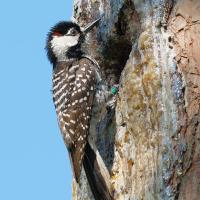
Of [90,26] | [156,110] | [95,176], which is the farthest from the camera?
[90,26]

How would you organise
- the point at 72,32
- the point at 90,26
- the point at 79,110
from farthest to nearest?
the point at 72,32 < the point at 90,26 < the point at 79,110

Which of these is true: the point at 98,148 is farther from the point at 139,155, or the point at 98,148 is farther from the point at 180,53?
the point at 180,53

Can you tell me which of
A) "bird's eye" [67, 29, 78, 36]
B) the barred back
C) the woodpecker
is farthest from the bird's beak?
the barred back

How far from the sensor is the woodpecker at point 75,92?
3.86 meters

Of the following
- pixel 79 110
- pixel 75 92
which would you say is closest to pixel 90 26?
pixel 75 92

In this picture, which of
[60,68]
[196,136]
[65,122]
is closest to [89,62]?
[60,68]

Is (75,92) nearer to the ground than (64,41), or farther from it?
nearer to the ground

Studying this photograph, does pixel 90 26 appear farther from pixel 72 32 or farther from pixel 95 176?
pixel 95 176

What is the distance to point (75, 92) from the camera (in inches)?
163

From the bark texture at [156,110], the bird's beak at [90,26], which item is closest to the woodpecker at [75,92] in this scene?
the bird's beak at [90,26]

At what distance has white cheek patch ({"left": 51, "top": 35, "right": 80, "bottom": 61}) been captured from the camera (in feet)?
15.3

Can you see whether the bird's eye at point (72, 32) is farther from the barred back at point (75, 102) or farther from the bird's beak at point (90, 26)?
the barred back at point (75, 102)

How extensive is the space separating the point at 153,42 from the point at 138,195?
97cm

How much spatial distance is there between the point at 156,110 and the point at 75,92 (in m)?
0.84
